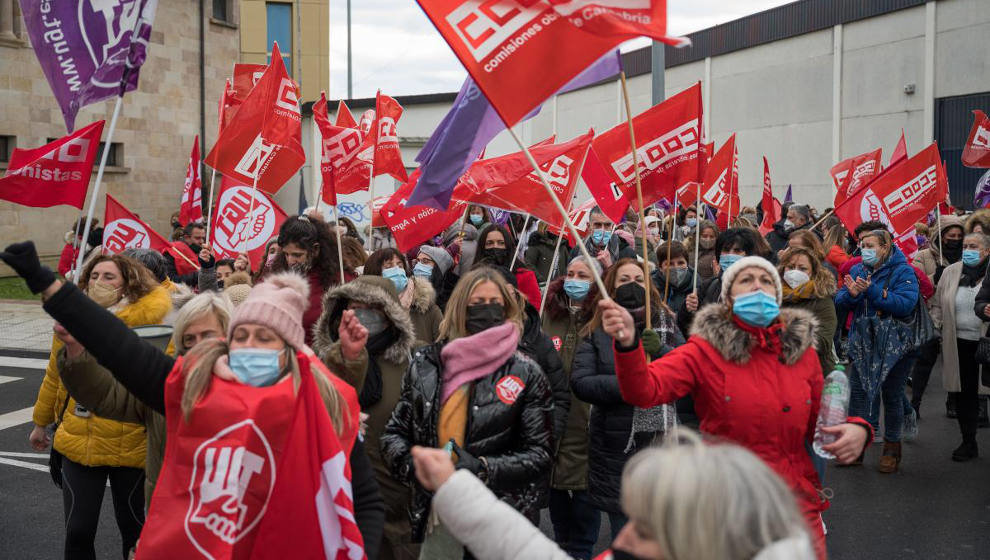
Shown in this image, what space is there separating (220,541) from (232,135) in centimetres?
641

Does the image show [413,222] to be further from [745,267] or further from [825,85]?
[825,85]

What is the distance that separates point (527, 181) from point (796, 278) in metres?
2.15

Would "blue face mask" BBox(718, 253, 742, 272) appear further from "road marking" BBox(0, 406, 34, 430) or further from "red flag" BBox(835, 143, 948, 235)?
"road marking" BBox(0, 406, 34, 430)

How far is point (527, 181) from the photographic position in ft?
24.5

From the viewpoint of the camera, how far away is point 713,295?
6750 millimetres

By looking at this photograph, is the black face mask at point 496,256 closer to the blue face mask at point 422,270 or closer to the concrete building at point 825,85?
the blue face mask at point 422,270

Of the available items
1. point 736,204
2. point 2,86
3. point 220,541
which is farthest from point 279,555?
point 2,86

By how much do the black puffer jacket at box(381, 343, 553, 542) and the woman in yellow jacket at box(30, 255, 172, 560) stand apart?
4.50 feet

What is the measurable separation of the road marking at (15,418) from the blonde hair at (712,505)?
8.37 meters

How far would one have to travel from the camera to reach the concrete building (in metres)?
21.7

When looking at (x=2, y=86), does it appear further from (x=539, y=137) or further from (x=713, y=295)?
(x=713, y=295)

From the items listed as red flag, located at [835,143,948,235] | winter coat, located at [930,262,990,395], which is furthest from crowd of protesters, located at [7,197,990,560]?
red flag, located at [835,143,948,235]

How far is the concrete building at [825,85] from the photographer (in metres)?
21.7

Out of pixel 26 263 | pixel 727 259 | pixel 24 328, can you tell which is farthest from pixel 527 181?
pixel 24 328
